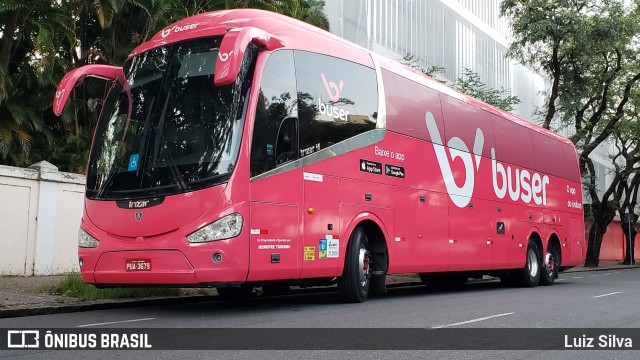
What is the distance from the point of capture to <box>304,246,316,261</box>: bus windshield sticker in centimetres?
1038

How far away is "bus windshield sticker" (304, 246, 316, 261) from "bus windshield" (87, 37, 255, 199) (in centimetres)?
188

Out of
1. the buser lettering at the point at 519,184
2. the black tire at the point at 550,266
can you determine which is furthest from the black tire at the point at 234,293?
the black tire at the point at 550,266

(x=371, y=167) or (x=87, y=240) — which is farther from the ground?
(x=371, y=167)

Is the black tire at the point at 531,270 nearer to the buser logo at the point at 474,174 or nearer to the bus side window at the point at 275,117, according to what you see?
the buser logo at the point at 474,174

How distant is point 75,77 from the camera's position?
33.9 ft

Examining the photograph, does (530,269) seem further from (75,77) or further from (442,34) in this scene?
(442,34)

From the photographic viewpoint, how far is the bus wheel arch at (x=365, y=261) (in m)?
11.5

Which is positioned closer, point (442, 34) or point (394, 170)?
point (394, 170)

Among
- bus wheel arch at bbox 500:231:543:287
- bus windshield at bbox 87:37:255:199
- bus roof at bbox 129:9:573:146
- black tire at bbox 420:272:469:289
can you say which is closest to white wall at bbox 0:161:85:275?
bus windshield at bbox 87:37:255:199

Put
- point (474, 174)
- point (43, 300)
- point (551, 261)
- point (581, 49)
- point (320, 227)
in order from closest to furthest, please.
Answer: point (320, 227) → point (43, 300) → point (474, 174) → point (551, 261) → point (581, 49)

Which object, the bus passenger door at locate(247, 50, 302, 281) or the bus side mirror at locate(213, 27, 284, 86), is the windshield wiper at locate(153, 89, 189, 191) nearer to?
the bus passenger door at locate(247, 50, 302, 281)

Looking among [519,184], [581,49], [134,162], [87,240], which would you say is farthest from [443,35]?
[87,240]

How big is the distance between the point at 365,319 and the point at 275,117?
307cm

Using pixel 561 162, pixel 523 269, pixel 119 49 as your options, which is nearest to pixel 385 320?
pixel 523 269
